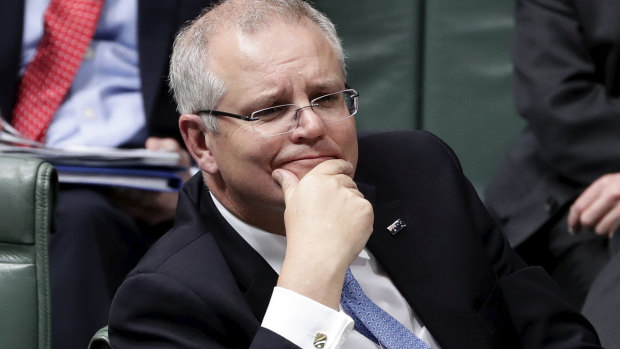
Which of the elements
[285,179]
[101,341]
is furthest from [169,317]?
[285,179]

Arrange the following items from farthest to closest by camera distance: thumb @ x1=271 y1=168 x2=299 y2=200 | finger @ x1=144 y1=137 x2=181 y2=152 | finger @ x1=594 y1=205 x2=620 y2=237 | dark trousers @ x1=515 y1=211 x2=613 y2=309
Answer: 1. finger @ x1=144 y1=137 x2=181 y2=152
2. dark trousers @ x1=515 y1=211 x2=613 y2=309
3. finger @ x1=594 y1=205 x2=620 y2=237
4. thumb @ x1=271 y1=168 x2=299 y2=200

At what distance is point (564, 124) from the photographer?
8.00 ft

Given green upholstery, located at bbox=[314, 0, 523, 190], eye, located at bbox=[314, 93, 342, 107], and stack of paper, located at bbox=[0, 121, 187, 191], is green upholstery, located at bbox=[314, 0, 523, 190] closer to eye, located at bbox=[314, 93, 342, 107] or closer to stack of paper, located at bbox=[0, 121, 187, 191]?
stack of paper, located at bbox=[0, 121, 187, 191]

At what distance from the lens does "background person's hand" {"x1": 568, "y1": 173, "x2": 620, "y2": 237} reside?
224 centimetres

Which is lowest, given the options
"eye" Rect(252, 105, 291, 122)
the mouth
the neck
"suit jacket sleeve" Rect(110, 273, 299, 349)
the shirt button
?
the shirt button

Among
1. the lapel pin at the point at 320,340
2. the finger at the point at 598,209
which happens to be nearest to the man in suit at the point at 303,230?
the lapel pin at the point at 320,340

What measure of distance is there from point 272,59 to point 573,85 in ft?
3.63

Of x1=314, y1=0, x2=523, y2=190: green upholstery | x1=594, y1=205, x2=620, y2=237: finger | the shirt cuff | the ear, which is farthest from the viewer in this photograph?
x1=314, y1=0, x2=523, y2=190: green upholstery

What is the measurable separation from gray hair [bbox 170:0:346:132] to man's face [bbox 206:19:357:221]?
0.01m

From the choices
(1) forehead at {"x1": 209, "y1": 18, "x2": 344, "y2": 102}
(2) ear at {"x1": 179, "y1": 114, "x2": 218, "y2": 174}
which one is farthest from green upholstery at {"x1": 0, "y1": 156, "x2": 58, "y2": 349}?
(1) forehead at {"x1": 209, "y1": 18, "x2": 344, "y2": 102}

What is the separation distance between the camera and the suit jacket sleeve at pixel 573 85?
2.43 metres

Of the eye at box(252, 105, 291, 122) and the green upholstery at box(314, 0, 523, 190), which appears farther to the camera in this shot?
the green upholstery at box(314, 0, 523, 190)

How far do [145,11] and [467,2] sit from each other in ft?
3.24

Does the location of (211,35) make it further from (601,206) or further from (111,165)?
(601,206)
